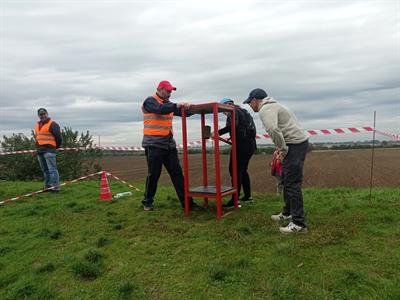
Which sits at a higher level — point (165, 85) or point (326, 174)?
point (165, 85)

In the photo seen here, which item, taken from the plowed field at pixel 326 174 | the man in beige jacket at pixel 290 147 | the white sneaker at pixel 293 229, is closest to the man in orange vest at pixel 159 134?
the man in beige jacket at pixel 290 147

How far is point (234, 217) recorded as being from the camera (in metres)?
5.96

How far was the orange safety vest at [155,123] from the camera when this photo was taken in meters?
6.43

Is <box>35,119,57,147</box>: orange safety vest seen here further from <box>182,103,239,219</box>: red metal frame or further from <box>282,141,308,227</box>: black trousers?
<box>282,141,308,227</box>: black trousers

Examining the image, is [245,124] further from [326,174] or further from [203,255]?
[326,174]

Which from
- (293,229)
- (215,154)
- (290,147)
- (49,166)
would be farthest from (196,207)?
(49,166)

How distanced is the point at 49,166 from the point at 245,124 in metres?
5.63

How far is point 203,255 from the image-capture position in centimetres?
432

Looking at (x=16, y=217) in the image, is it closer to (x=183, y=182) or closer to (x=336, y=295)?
(x=183, y=182)

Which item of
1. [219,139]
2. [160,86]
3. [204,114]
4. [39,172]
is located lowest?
[39,172]

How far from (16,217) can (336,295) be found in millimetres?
6102

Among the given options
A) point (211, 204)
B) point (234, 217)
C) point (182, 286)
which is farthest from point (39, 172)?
point (182, 286)

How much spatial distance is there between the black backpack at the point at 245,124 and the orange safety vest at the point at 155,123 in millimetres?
1375

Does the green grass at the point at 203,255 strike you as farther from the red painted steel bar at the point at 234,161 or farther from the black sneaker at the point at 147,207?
the red painted steel bar at the point at 234,161
